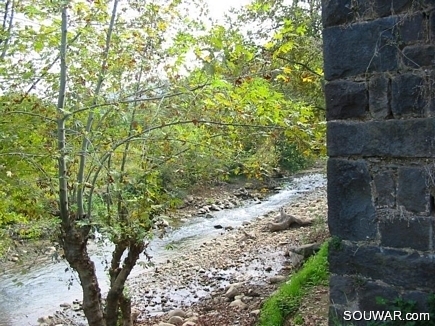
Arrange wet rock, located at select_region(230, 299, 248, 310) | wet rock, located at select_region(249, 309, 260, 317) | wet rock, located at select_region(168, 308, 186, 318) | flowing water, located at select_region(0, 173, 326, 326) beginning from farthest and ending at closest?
flowing water, located at select_region(0, 173, 326, 326) → wet rock, located at select_region(168, 308, 186, 318) → wet rock, located at select_region(230, 299, 248, 310) → wet rock, located at select_region(249, 309, 260, 317)

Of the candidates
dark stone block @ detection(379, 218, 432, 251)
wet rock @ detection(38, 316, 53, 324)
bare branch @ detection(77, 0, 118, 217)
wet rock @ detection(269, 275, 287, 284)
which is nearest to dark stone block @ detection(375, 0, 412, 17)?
dark stone block @ detection(379, 218, 432, 251)

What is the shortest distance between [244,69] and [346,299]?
2.57 m

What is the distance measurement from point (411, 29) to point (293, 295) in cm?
325

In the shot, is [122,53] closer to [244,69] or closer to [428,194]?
[244,69]

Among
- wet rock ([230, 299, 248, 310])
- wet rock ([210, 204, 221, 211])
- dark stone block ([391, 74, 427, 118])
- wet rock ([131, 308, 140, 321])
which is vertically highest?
dark stone block ([391, 74, 427, 118])

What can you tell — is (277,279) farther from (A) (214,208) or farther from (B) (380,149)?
(A) (214,208)

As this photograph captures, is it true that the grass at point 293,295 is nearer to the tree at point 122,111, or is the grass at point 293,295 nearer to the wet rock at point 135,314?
the tree at point 122,111

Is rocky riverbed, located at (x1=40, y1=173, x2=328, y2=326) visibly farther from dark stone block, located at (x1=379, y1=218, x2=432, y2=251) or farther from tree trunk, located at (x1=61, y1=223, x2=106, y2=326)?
dark stone block, located at (x1=379, y1=218, x2=432, y2=251)

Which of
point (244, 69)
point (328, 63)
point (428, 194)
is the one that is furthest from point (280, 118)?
point (428, 194)

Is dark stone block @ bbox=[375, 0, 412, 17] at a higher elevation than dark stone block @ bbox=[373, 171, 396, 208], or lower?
higher

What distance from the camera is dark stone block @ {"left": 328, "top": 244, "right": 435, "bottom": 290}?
2.14 m

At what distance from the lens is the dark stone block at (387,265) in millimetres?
2145

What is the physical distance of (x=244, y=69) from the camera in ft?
14.5

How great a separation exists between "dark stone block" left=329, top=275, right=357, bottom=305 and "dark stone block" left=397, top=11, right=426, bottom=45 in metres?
1.13
